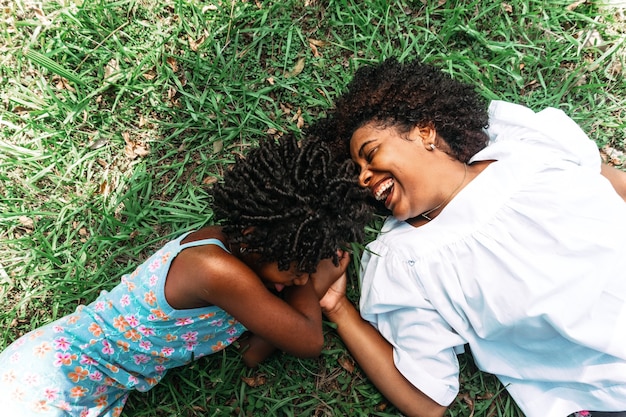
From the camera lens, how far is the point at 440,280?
8.23 ft

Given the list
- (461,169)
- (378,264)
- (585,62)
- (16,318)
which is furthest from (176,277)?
(585,62)

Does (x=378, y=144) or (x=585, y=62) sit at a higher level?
(x=585, y=62)

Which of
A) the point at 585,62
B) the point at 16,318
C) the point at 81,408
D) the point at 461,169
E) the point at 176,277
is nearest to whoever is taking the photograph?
the point at 176,277

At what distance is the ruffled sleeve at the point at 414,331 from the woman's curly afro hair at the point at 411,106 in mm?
748

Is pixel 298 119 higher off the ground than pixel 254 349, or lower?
higher

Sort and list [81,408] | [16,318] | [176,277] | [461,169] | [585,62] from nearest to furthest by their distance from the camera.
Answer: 1. [176,277]
2. [81,408]
3. [461,169]
4. [16,318]
5. [585,62]

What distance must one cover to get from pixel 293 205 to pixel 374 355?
3.59 ft

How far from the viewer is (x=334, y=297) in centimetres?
271

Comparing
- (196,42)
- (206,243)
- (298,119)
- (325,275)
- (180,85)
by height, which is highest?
(196,42)

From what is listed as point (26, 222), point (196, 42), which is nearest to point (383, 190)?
point (196, 42)

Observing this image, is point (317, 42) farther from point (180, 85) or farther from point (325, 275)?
point (325, 275)

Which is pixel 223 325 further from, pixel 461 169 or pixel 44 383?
pixel 461 169

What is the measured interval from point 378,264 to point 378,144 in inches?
26.5

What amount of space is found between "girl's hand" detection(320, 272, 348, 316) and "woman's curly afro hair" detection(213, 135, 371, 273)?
61cm
